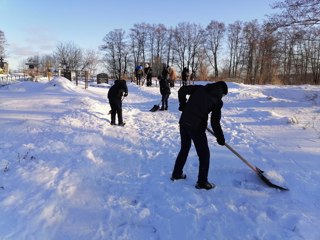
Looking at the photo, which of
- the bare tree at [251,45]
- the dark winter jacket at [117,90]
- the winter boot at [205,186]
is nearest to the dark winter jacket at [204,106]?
the winter boot at [205,186]

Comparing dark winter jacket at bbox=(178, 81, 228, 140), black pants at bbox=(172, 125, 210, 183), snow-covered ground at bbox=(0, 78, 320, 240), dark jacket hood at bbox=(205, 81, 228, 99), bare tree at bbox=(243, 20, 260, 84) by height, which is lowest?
snow-covered ground at bbox=(0, 78, 320, 240)

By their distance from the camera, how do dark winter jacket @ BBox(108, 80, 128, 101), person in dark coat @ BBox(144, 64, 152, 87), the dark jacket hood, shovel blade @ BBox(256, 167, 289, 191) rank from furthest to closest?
person in dark coat @ BBox(144, 64, 152, 87) < dark winter jacket @ BBox(108, 80, 128, 101) < shovel blade @ BBox(256, 167, 289, 191) < the dark jacket hood

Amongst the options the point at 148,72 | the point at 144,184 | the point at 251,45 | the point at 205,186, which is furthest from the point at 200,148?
the point at 251,45

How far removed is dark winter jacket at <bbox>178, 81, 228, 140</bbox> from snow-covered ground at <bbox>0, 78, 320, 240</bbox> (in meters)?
1.12

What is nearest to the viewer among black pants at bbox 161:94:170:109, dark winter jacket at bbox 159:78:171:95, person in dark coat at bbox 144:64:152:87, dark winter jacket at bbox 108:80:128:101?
dark winter jacket at bbox 108:80:128:101

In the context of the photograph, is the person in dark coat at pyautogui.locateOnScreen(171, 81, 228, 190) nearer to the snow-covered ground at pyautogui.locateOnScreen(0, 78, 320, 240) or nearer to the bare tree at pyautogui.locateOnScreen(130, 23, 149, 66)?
the snow-covered ground at pyautogui.locateOnScreen(0, 78, 320, 240)

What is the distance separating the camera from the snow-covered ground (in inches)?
161

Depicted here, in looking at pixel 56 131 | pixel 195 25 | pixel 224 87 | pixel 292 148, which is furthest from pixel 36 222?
pixel 195 25

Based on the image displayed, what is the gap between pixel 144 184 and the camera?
5480 millimetres

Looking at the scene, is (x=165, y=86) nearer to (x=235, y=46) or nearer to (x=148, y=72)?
(x=148, y=72)

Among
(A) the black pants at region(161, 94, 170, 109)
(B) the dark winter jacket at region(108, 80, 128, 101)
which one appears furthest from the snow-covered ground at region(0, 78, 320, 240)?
(A) the black pants at region(161, 94, 170, 109)

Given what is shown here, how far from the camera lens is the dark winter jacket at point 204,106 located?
15.8 feet

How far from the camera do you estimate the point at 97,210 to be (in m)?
4.57

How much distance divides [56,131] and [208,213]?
5392 millimetres
